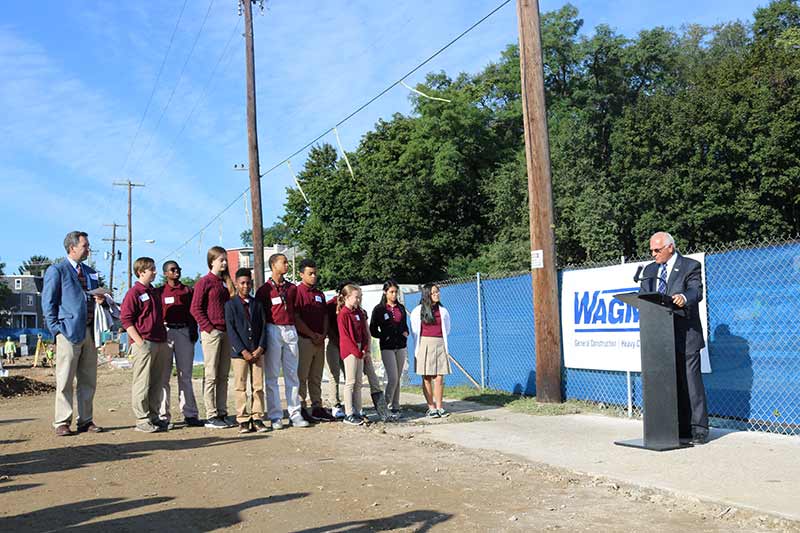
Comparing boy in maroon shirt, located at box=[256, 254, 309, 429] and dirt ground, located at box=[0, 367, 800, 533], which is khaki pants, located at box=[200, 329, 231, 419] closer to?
boy in maroon shirt, located at box=[256, 254, 309, 429]

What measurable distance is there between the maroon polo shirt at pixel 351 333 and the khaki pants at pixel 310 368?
0.33 m

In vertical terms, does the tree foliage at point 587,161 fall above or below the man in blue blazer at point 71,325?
above

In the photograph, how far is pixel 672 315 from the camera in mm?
7156

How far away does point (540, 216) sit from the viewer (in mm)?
10672

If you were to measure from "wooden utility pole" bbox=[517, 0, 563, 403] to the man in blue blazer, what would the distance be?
5890 mm

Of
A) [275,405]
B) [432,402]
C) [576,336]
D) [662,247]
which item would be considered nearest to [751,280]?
[662,247]

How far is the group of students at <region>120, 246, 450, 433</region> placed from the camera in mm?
9305

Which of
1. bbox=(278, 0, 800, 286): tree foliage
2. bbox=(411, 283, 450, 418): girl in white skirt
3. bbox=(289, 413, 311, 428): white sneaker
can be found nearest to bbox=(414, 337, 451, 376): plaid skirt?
bbox=(411, 283, 450, 418): girl in white skirt

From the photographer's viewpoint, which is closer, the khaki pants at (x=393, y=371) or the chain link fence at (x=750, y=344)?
the chain link fence at (x=750, y=344)

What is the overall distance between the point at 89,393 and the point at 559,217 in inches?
1348

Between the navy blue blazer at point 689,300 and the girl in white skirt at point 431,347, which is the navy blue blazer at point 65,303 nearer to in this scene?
the girl in white skirt at point 431,347

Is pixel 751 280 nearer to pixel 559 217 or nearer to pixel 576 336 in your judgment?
pixel 576 336

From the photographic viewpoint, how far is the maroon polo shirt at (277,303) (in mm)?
9516

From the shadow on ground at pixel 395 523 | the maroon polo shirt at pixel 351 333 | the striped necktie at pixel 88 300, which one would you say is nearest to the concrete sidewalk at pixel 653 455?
the maroon polo shirt at pixel 351 333
